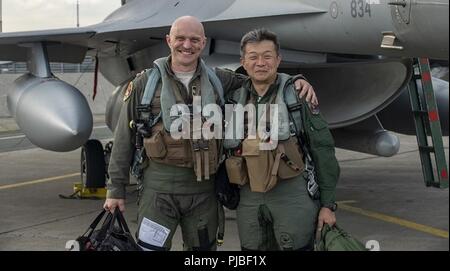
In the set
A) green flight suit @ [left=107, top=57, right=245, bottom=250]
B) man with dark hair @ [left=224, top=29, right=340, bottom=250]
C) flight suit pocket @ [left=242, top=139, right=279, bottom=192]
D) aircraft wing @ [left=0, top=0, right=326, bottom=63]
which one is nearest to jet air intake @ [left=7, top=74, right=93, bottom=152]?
aircraft wing @ [left=0, top=0, right=326, bottom=63]

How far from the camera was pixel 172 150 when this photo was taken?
115 inches

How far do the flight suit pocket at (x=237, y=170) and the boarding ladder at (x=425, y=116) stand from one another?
239 cm

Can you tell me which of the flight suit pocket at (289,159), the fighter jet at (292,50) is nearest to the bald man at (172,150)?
the flight suit pocket at (289,159)

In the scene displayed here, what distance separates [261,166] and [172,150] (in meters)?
0.40

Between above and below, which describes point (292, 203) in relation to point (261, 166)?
below

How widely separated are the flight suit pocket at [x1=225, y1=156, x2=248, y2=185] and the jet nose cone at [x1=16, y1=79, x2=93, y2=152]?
9.22 feet

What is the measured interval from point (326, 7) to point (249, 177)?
241 cm

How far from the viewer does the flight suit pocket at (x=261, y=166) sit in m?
2.81

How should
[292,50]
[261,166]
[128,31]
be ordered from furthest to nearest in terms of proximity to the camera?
[128,31]
[292,50]
[261,166]

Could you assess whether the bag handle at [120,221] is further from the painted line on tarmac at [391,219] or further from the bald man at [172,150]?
the painted line on tarmac at [391,219]

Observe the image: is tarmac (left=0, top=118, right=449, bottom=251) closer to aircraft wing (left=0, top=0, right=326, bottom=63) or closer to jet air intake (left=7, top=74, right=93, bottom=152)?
jet air intake (left=7, top=74, right=93, bottom=152)

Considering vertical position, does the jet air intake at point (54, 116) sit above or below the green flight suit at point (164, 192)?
above

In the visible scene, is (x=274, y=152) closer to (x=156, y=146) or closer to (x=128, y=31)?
(x=156, y=146)

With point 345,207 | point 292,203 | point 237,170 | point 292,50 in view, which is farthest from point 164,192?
point 345,207
